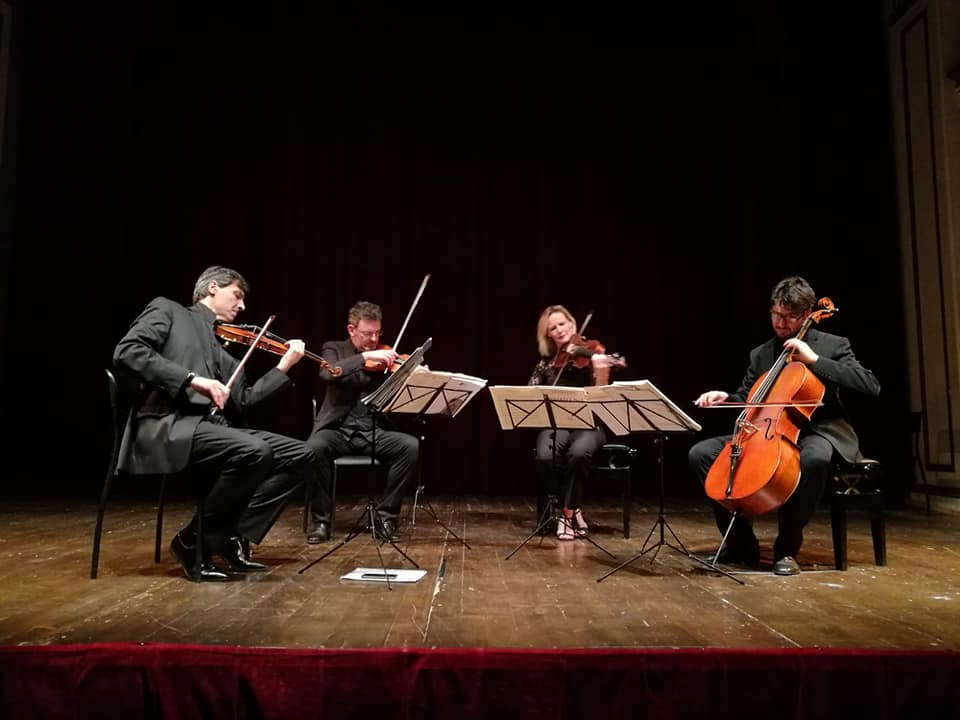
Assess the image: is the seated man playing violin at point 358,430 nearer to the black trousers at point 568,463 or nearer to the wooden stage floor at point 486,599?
the wooden stage floor at point 486,599

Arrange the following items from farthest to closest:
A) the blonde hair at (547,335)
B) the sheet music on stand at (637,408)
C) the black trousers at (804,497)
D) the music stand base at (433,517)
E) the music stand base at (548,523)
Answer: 1. the blonde hair at (547,335)
2. the music stand base at (433,517)
3. the music stand base at (548,523)
4. the black trousers at (804,497)
5. the sheet music on stand at (637,408)

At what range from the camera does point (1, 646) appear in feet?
5.66

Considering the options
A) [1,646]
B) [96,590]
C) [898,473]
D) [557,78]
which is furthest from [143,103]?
[898,473]

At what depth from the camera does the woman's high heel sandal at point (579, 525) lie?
12.7 feet

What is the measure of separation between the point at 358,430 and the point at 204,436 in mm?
1219

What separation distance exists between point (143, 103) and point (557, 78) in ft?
12.0

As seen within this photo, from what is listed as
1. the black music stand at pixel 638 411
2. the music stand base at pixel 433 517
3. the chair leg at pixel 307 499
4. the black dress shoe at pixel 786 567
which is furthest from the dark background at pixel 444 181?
the black dress shoe at pixel 786 567

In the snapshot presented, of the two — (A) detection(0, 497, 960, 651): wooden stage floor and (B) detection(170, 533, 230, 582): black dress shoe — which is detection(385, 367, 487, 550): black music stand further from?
(B) detection(170, 533, 230, 582): black dress shoe

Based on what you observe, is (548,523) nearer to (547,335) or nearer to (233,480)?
(547,335)

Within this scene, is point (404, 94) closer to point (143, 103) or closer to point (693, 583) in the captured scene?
point (143, 103)

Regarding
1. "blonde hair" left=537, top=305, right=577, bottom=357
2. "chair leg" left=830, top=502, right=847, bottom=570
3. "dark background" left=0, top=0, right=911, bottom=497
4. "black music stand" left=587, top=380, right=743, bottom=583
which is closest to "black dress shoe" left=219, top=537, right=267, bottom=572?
"black music stand" left=587, top=380, right=743, bottom=583

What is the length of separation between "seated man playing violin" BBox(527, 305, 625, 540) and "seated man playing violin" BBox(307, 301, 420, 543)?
76 cm

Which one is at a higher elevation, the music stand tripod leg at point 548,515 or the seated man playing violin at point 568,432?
the seated man playing violin at point 568,432

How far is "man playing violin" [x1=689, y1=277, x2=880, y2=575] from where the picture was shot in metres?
2.91
